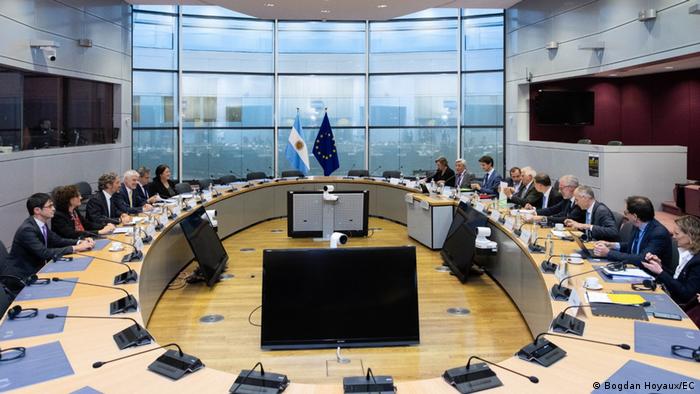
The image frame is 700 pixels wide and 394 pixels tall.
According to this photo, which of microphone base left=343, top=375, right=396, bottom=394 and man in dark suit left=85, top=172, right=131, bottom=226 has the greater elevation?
man in dark suit left=85, top=172, right=131, bottom=226

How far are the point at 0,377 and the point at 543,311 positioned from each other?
3.21 m

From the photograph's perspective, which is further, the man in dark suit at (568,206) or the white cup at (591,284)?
the man in dark suit at (568,206)

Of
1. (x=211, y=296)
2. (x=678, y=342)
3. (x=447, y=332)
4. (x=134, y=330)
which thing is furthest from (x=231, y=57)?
(x=678, y=342)

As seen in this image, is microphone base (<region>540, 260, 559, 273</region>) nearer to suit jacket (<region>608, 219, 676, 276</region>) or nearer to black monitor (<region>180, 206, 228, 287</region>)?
suit jacket (<region>608, 219, 676, 276</region>)

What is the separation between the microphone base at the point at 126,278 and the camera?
371cm

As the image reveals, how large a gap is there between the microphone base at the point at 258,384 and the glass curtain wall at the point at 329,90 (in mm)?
9866

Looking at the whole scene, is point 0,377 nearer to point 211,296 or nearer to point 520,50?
point 211,296

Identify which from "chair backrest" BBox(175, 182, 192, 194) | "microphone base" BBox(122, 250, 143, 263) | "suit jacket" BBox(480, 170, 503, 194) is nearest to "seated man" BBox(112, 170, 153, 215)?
"chair backrest" BBox(175, 182, 192, 194)

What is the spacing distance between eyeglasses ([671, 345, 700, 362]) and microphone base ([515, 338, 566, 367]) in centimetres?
49

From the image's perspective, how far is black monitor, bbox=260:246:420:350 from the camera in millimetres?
3104

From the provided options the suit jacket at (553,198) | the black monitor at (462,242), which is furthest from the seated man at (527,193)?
the black monitor at (462,242)

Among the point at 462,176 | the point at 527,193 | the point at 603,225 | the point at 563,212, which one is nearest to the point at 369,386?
the point at 603,225

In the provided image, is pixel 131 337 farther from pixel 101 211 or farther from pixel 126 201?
pixel 126 201

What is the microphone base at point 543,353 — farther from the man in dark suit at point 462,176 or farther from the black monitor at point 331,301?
the man in dark suit at point 462,176
